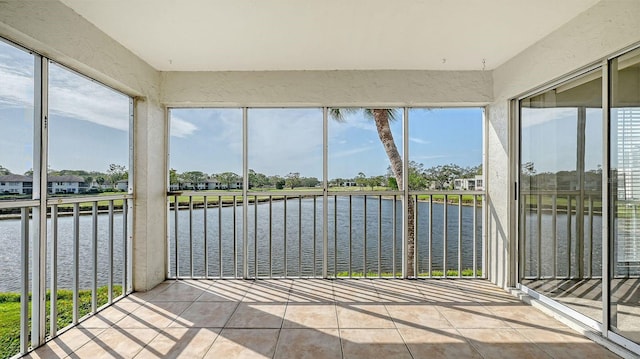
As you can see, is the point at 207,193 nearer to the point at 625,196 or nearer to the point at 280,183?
the point at 280,183

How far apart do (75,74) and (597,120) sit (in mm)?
3940

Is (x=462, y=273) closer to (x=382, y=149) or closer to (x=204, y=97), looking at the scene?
(x=382, y=149)

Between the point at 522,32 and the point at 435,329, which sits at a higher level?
the point at 522,32

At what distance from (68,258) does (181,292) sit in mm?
1078

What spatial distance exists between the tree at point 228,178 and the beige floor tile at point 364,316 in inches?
71.8

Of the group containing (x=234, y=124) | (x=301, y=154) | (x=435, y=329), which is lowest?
(x=435, y=329)

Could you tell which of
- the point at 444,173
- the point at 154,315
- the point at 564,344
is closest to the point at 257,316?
the point at 154,315

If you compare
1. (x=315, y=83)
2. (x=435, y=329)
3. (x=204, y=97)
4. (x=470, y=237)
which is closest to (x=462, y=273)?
(x=470, y=237)

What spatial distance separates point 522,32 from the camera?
281 cm

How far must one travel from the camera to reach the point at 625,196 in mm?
2205

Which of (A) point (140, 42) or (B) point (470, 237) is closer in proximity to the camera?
(A) point (140, 42)

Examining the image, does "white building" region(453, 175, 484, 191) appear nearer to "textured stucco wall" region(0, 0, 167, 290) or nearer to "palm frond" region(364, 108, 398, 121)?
"palm frond" region(364, 108, 398, 121)

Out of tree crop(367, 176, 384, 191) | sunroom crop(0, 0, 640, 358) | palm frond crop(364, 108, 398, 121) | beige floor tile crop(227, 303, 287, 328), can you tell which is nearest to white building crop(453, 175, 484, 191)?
sunroom crop(0, 0, 640, 358)

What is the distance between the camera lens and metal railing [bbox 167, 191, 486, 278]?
393 centimetres
